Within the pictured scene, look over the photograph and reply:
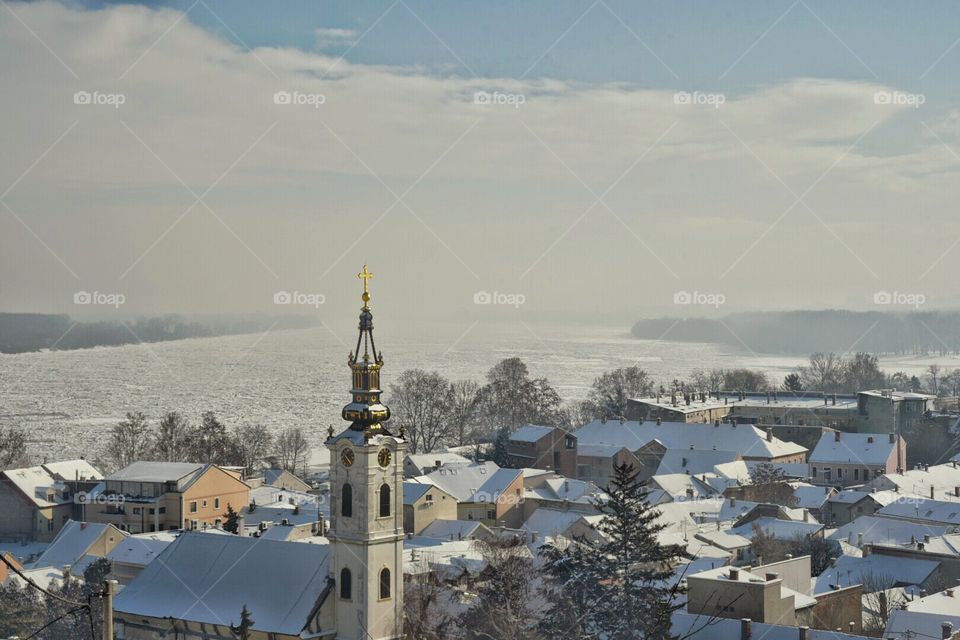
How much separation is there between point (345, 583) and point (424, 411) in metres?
75.9

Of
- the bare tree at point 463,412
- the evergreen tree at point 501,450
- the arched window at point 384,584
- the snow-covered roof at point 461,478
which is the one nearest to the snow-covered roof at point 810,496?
the snow-covered roof at point 461,478

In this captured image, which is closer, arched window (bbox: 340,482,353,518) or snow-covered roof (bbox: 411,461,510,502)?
arched window (bbox: 340,482,353,518)

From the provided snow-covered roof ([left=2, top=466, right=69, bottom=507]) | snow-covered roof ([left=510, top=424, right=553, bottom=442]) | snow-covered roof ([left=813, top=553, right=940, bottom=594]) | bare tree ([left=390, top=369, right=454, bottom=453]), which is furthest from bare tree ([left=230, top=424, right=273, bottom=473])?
snow-covered roof ([left=813, top=553, right=940, bottom=594])

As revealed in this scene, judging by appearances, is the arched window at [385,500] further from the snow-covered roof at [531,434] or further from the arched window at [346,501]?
the snow-covered roof at [531,434]

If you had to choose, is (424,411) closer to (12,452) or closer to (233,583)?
(12,452)

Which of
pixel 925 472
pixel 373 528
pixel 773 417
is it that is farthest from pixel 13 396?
pixel 373 528

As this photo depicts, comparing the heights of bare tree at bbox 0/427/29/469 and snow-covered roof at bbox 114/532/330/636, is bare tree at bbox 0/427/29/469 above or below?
above

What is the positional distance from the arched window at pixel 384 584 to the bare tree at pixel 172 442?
52437 mm

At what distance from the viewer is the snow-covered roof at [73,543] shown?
53719mm

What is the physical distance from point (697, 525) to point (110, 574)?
76.1 feet

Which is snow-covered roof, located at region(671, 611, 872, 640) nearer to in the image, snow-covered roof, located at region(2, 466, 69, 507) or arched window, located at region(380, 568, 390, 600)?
arched window, located at region(380, 568, 390, 600)

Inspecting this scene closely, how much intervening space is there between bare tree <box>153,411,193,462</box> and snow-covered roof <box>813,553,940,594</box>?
47.7 m

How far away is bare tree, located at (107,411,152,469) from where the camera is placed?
8806 cm

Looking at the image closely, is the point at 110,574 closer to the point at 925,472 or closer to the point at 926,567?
the point at 926,567
